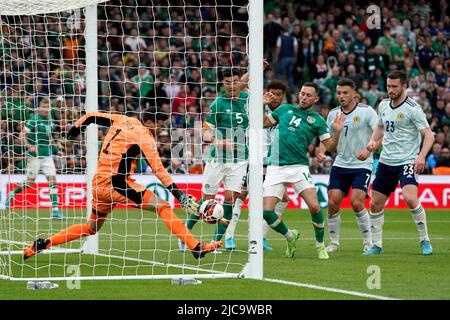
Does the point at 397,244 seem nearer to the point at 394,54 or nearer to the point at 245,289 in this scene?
the point at 245,289

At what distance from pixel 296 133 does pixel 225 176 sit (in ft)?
4.08

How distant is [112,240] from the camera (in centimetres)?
1570

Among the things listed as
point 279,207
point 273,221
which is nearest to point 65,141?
point 273,221

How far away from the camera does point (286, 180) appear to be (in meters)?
13.3

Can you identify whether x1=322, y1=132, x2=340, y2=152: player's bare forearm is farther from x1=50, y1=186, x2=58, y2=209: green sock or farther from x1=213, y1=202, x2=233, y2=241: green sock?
x1=50, y1=186, x2=58, y2=209: green sock

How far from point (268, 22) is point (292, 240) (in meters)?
17.2

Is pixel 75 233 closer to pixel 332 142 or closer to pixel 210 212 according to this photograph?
pixel 210 212

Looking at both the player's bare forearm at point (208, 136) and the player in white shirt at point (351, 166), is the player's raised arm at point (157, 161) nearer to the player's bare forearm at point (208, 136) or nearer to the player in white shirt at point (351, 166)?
the player's bare forearm at point (208, 136)

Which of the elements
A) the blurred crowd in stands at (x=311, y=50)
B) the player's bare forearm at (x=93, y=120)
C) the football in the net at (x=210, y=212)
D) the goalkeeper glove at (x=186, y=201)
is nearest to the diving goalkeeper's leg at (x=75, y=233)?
the player's bare forearm at (x=93, y=120)

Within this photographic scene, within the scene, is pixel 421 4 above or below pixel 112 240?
above

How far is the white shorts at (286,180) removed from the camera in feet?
43.5

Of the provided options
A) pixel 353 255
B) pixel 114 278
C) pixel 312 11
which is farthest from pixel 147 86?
pixel 114 278

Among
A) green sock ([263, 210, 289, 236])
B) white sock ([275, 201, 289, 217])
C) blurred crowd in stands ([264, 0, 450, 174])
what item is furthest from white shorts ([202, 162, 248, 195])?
blurred crowd in stands ([264, 0, 450, 174])

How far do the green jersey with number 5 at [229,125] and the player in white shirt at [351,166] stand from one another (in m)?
1.25
